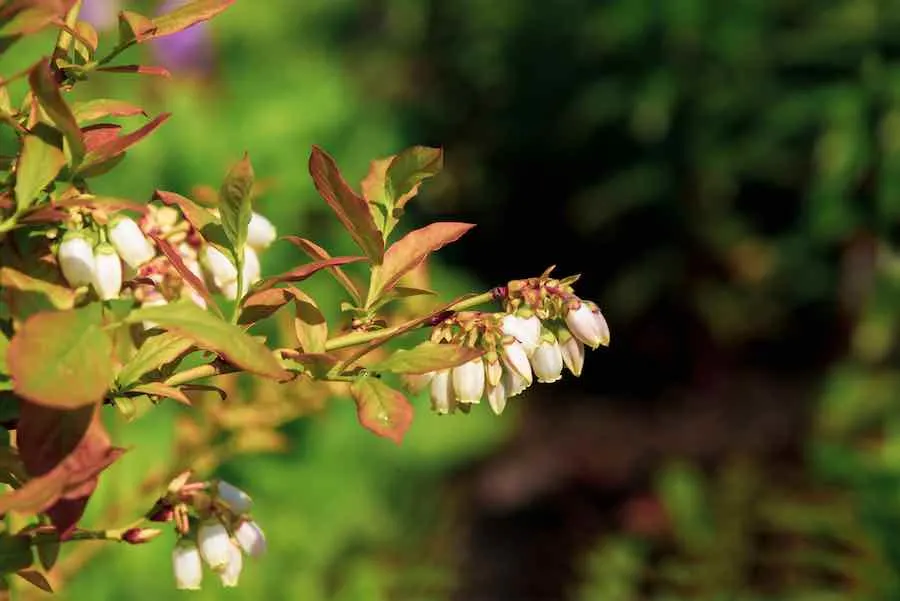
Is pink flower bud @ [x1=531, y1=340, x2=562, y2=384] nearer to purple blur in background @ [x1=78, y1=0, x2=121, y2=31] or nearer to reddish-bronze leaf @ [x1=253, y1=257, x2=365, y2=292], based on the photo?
reddish-bronze leaf @ [x1=253, y1=257, x2=365, y2=292]

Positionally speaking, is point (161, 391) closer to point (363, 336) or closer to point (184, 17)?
point (363, 336)

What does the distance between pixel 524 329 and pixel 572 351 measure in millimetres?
58

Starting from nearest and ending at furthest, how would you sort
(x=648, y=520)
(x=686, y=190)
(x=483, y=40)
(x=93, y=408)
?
(x=93, y=408) → (x=648, y=520) → (x=686, y=190) → (x=483, y=40)

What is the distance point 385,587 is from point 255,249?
2.28 m

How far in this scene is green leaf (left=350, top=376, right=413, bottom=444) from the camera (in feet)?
2.32

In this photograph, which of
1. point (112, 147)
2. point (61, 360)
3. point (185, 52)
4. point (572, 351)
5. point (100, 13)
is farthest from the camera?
point (185, 52)

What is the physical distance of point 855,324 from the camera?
13.6 feet

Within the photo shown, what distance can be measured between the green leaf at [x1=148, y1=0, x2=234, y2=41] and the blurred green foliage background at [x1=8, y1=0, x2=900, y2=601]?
5.41 ft

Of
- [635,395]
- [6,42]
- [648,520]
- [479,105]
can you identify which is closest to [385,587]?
[648,520]

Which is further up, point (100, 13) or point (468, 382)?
point (468, 382)

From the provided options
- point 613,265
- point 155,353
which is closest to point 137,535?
point 155,353

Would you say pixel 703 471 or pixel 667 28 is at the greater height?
pixel 667 28

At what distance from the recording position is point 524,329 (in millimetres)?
768

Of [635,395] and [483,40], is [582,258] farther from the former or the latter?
[483,40]
